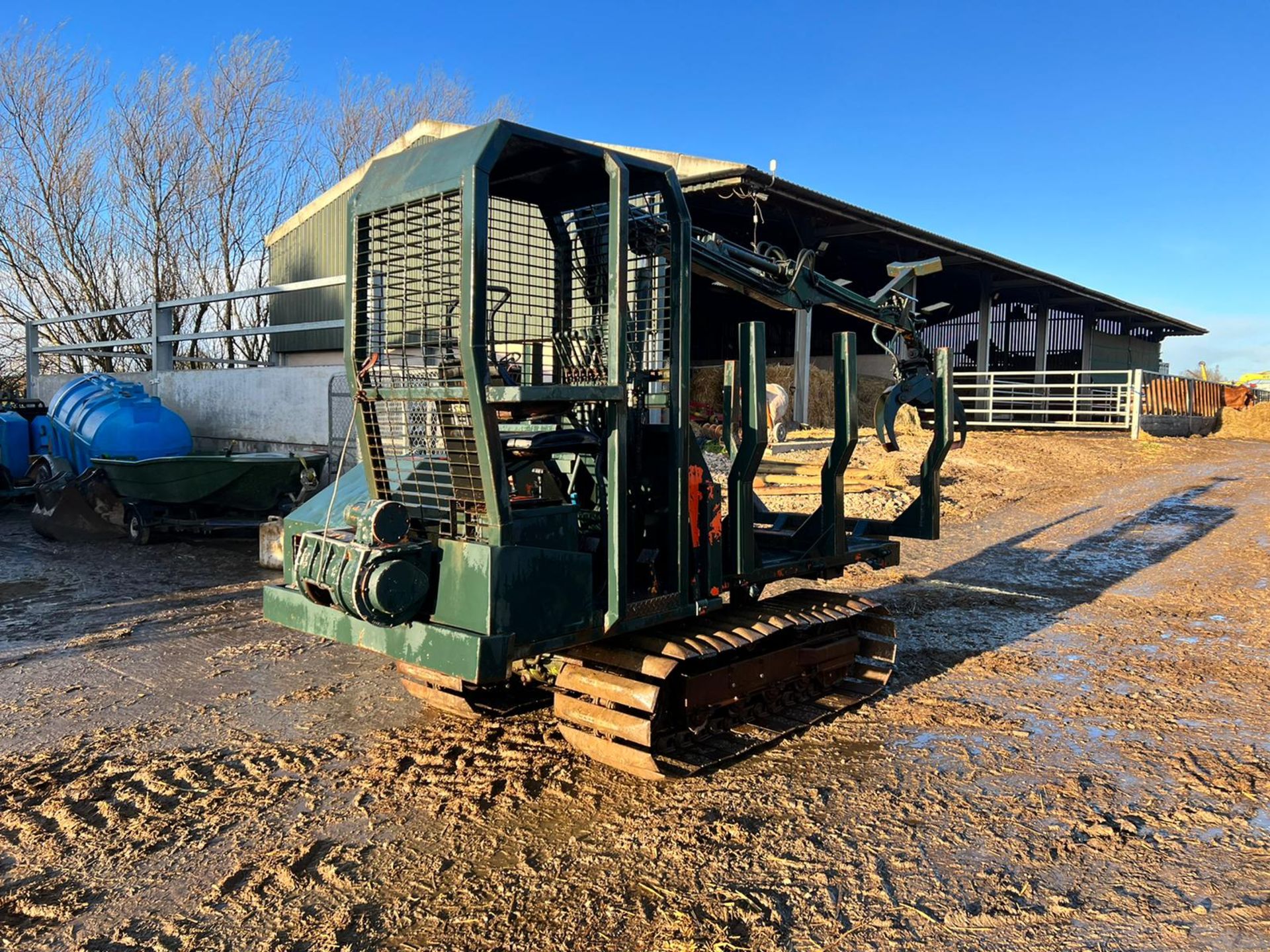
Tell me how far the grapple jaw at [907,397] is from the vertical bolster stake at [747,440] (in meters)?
1.67

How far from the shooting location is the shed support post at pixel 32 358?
64.7ft

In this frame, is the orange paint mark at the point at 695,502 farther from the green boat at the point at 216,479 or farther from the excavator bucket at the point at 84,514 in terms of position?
the excavator bucket at the point at 84,514

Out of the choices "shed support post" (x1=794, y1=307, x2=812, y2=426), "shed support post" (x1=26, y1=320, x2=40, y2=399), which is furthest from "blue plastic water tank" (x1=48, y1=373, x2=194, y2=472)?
"shed support post" (x1=794, y1=307, x2=812, y2=426)

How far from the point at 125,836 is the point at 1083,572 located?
889 centimetres

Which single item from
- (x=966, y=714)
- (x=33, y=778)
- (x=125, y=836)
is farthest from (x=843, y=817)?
(x=33, y=778)

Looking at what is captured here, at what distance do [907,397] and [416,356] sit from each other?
12.0ft

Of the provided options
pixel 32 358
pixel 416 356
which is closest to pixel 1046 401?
pixel 416 356

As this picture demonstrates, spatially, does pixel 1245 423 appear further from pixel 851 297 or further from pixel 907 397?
pixel 851 297

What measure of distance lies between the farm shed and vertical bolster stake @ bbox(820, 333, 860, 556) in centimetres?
127

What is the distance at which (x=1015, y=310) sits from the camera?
3142 cm

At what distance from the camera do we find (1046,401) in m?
22.8

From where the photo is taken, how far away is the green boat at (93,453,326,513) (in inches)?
409

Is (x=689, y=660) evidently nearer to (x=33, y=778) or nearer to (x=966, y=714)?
(x=966, y=714)

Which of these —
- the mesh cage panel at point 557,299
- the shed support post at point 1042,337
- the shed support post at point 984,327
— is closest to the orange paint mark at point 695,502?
the mesh cage panel at point 557,299
